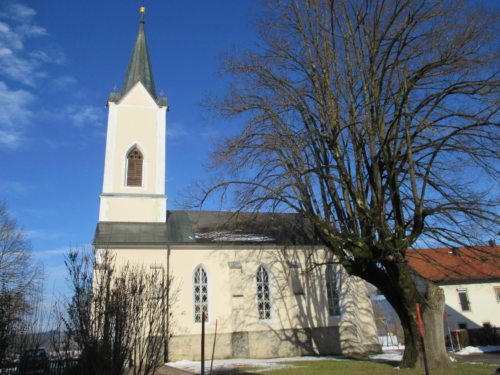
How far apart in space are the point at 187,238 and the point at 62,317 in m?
14.1

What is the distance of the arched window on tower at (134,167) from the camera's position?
24.0 metres

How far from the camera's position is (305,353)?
70.4 feet

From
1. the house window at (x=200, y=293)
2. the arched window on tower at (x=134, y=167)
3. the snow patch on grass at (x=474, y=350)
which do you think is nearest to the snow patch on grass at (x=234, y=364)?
the house window at (x=200, y=293)

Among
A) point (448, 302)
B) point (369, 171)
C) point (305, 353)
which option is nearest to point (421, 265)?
point (448, 302)

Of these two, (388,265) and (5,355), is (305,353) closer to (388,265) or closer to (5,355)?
(388,265)

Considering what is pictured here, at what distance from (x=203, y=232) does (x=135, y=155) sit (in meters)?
6.14

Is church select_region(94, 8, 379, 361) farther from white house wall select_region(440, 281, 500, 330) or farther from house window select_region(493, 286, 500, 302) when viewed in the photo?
house window select_region(493, 286, 500, 302)

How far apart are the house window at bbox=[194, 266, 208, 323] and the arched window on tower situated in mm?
6392

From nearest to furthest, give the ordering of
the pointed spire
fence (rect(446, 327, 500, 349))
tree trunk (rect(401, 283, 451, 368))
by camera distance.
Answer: tree trunk (rect(401, 283, 451, 368)) → fence (rect(446, 327, 500, 349)) → the pointed spire

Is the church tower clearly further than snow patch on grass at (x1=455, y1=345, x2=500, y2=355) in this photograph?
Yes

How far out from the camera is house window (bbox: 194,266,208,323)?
21.0m

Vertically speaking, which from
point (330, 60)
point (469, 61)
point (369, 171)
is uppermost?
point (330, 60)

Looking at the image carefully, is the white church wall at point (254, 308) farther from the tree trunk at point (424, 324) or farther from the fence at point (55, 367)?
the fence at point (55, 367)

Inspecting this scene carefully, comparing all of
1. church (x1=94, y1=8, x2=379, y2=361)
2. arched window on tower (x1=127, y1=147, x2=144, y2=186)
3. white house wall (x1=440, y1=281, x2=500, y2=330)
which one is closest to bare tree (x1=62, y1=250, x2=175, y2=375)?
church (x1=94, y1=8, x2=379, y2=361)
